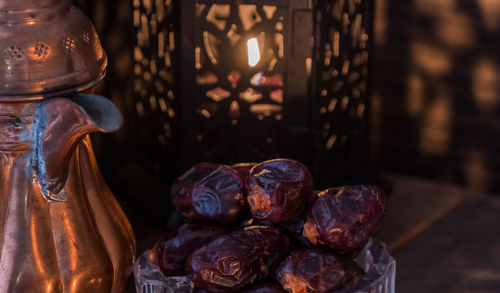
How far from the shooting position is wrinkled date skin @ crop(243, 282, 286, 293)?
59 centimetres

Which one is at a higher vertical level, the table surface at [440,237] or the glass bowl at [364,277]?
the glass bowl at [364,277]

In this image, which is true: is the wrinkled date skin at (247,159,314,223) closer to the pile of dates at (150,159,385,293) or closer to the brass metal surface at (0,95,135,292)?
the pile of dates at (150,159,385,293)

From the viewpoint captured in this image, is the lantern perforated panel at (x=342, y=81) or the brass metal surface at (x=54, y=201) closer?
the brass metal surface at (x=54, y=201)

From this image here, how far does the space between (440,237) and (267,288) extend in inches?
13.8

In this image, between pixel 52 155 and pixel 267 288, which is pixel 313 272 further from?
pixel 52 155

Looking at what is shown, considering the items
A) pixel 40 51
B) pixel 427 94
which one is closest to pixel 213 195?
pixel 40 51

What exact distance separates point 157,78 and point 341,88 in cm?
18

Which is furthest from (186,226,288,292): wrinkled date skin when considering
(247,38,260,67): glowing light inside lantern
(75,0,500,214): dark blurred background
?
(75,0,500,214): dark blurred background

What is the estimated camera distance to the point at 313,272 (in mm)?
590

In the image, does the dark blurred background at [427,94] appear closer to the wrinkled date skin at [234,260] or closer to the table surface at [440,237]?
the table surface at [440,237]

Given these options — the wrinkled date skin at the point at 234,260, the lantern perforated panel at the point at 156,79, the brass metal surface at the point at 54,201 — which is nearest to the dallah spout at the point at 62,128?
the brass metal surface at the point at 54,201

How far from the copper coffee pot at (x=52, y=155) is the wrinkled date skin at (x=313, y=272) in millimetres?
150

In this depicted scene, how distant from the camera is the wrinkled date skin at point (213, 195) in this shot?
0.63 metres

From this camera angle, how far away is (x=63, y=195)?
2.06 feet
